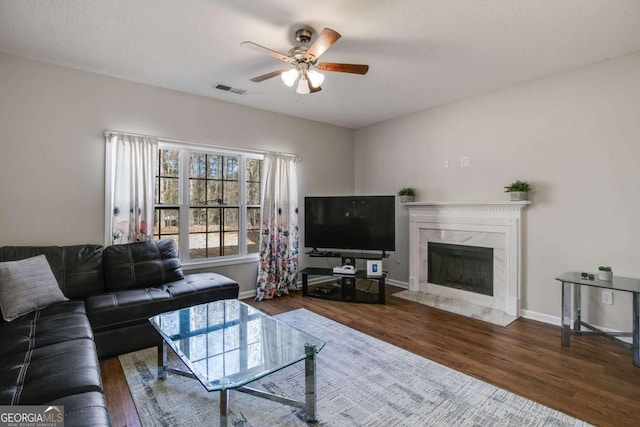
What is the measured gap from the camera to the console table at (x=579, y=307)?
2393 mm

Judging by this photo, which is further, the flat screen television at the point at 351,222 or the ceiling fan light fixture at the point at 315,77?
the flat screen television at the point at 351,222

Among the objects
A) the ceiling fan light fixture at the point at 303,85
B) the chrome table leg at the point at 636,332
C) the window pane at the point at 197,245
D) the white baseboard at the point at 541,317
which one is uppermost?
the ceiling fan light fixture at the point at 303,85

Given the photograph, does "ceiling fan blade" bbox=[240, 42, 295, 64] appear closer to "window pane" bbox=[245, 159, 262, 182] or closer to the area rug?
"window pane" bbox=[245, 159, 262, 182]

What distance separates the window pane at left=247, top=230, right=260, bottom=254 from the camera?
14.2 feet

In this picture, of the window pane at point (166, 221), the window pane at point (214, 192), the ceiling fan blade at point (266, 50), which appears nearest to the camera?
the ceiling fan blade at point (266, 50)

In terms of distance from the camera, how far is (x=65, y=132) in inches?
118

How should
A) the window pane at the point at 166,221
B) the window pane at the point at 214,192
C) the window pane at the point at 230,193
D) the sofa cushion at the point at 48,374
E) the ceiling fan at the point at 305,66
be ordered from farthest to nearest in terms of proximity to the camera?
the window pane at the point at 230,193, the window pane at the point at 214,192, the window pane at the point at 166,221, the ceiling fan at the point at 305,66, the sofa cushion at the point at 48,374

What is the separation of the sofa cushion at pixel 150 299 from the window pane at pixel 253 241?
3.50ft

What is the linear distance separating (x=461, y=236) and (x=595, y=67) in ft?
7.09

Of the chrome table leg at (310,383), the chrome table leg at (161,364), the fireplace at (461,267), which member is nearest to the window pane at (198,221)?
the chrome table leg at (161,364)

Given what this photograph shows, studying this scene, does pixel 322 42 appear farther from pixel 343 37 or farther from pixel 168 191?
pixel 168 191

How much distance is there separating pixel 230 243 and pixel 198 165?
3.66 feet

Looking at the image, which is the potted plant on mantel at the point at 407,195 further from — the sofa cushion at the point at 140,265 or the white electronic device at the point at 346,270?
the sofa cushion at the point at 140,265

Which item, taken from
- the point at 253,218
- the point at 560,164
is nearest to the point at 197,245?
the point at 253,218
